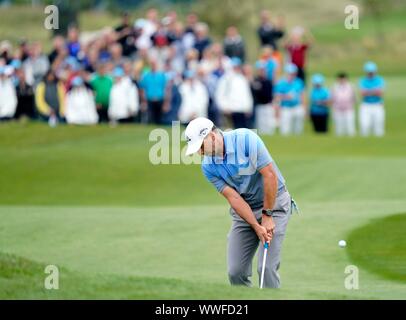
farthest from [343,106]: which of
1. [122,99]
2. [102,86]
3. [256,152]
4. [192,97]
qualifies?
[256,152]

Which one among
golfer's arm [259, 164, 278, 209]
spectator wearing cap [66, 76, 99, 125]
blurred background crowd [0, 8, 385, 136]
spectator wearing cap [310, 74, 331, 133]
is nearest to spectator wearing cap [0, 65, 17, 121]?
blurred background crowd [0, 8, 385, 136]

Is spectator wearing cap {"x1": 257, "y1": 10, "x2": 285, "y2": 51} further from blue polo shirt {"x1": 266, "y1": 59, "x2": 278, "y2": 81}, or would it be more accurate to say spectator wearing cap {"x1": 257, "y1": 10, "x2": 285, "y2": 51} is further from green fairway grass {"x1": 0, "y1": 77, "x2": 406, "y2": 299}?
green fairway grass {"x1": 0, "y1": 77, "x2": 406, "y2": 299}

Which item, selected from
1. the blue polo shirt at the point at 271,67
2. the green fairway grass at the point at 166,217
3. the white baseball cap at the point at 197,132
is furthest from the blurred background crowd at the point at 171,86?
the white baseball cap at the point at 197,132

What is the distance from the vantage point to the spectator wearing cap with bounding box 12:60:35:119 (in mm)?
31859

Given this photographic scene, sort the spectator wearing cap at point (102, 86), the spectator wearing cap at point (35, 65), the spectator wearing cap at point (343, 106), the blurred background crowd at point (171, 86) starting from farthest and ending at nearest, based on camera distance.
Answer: the spectator wearing cap at point (35, 65) < the spectator wearing cap at point (343, 106) < the spectator wearing cap at point (102, 86) < the blurred background crowd at point (171, 86)

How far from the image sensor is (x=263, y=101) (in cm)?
3162

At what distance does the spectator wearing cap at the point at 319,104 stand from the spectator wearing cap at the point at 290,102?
0.39 m

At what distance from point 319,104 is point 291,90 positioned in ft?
3.36

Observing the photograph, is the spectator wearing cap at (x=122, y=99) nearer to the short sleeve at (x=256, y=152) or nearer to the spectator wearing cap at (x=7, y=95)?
the spectator wearing cap at (x=7, y=95)

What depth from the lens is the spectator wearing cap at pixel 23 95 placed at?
3186 centimetres

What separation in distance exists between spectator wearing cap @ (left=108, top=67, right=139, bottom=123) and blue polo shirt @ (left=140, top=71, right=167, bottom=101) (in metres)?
0.38

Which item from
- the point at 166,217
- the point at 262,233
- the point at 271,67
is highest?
the point at 271,67

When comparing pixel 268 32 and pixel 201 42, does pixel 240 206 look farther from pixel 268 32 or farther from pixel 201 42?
pixel 268 32
